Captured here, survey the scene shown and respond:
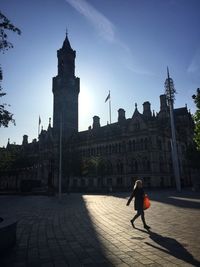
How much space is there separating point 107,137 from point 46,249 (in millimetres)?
60312

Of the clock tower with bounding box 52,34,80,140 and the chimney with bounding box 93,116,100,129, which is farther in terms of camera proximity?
the clock tower with bounding box 52,34,80,140

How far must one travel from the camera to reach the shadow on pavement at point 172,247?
696 centimetres

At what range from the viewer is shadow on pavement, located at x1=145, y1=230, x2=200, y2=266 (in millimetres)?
6959

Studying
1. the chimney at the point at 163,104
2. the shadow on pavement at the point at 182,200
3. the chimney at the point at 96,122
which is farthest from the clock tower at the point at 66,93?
the shadow on pavement at the point at 182,200

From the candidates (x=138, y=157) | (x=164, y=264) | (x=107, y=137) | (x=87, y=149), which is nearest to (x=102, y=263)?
(x=164, y=264)

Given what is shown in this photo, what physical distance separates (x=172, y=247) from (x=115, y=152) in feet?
189

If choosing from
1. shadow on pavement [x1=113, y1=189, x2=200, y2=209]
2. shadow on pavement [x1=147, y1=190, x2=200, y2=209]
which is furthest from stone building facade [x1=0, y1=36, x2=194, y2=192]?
shadow on pavement [x1=147, y1=190, x2=200, y2=209]

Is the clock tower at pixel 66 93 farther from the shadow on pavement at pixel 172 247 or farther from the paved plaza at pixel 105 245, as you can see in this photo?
the shadow on pavement at pixel 172 247

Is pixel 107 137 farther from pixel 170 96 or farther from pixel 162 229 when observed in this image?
pixel 162 229

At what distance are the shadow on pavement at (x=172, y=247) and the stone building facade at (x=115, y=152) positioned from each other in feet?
116

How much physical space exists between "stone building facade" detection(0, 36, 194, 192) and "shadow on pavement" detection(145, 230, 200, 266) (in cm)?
3550

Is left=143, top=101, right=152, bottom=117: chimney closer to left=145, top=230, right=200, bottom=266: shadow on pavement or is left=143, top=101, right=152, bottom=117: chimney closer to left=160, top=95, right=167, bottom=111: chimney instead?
left=160, top=95, right=167, bottom=111: chimney

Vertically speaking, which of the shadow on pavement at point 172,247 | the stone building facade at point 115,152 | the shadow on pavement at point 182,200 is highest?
the stone building facade at point 115,152

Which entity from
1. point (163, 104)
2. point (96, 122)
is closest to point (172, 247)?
point (163, 104)
